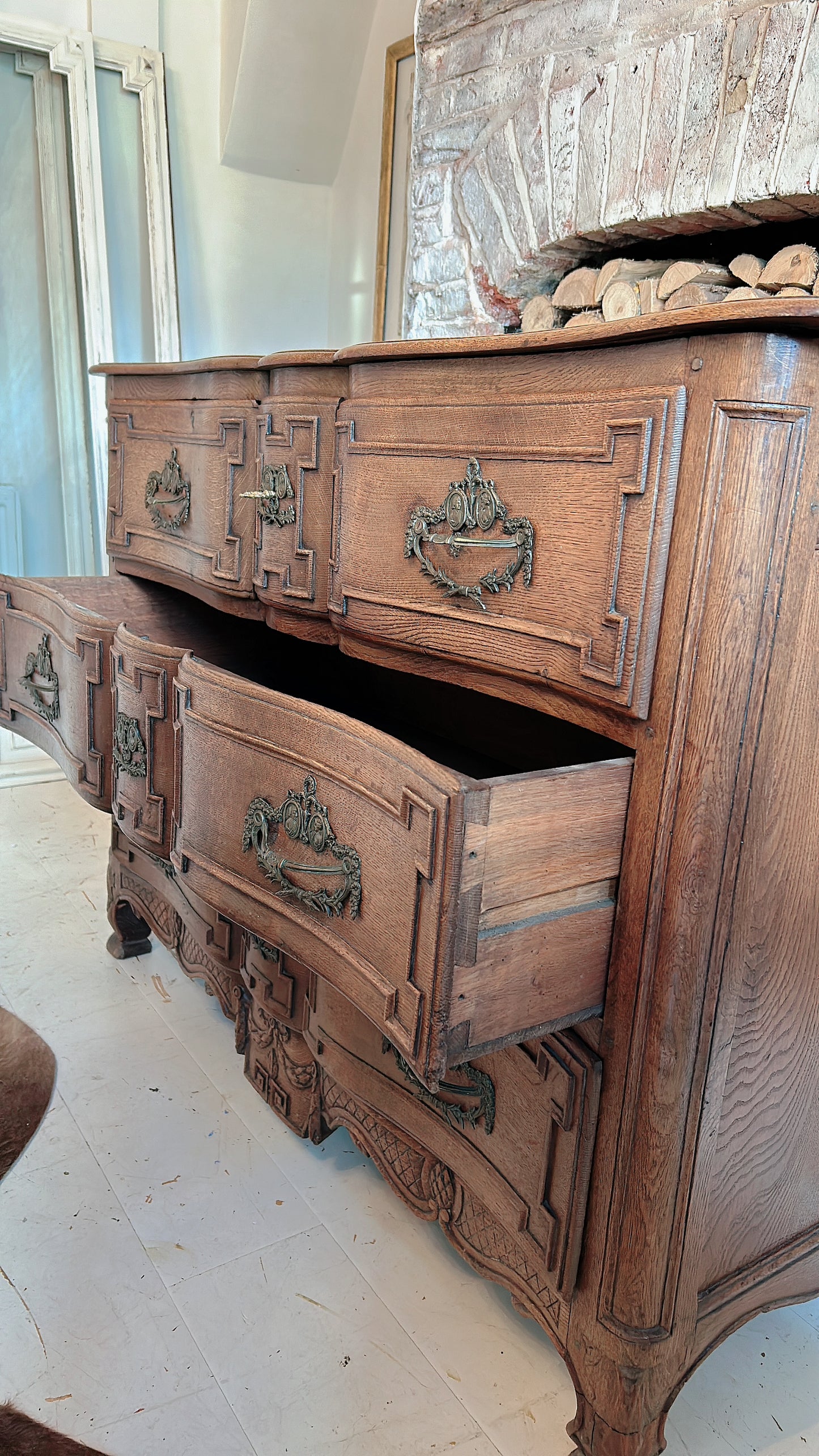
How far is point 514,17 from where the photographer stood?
1.75 meters

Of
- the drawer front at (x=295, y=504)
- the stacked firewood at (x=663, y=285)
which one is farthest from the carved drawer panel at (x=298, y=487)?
the stacked firewood at (x=663, y=285)

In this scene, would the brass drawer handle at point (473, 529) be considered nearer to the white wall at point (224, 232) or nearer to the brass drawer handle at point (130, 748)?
the brass drawer handle at point (130, 748)

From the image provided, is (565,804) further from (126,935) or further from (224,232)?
(224,232)

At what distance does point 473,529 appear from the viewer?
0.90 metres

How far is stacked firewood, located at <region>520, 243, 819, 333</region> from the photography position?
141cm

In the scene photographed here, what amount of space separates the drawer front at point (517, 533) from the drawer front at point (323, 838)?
6.3 inches

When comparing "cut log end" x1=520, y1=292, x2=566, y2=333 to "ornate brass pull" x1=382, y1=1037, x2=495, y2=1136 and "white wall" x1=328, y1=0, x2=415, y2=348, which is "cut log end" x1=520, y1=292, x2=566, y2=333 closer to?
"white wall" x1=328, y1=0, x2=415, y2=348

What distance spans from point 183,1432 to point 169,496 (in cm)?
113

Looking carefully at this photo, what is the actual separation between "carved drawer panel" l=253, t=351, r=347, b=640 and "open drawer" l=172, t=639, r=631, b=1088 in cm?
16

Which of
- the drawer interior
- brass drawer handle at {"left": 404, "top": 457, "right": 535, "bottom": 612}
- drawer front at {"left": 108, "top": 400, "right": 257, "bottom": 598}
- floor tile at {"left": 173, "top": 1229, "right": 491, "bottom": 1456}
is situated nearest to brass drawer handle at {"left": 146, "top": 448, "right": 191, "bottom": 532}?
drawer front at {"left": 108, "top": 400, "right": 257, "bottom": 598}

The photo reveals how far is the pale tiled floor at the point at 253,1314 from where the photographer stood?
99 cm

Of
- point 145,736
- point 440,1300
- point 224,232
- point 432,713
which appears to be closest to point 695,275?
point 432,713

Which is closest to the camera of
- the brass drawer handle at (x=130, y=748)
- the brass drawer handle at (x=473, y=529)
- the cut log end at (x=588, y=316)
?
the brass drawer handle at (x=473, y=529)

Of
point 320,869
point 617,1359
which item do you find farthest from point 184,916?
point 617,1359
